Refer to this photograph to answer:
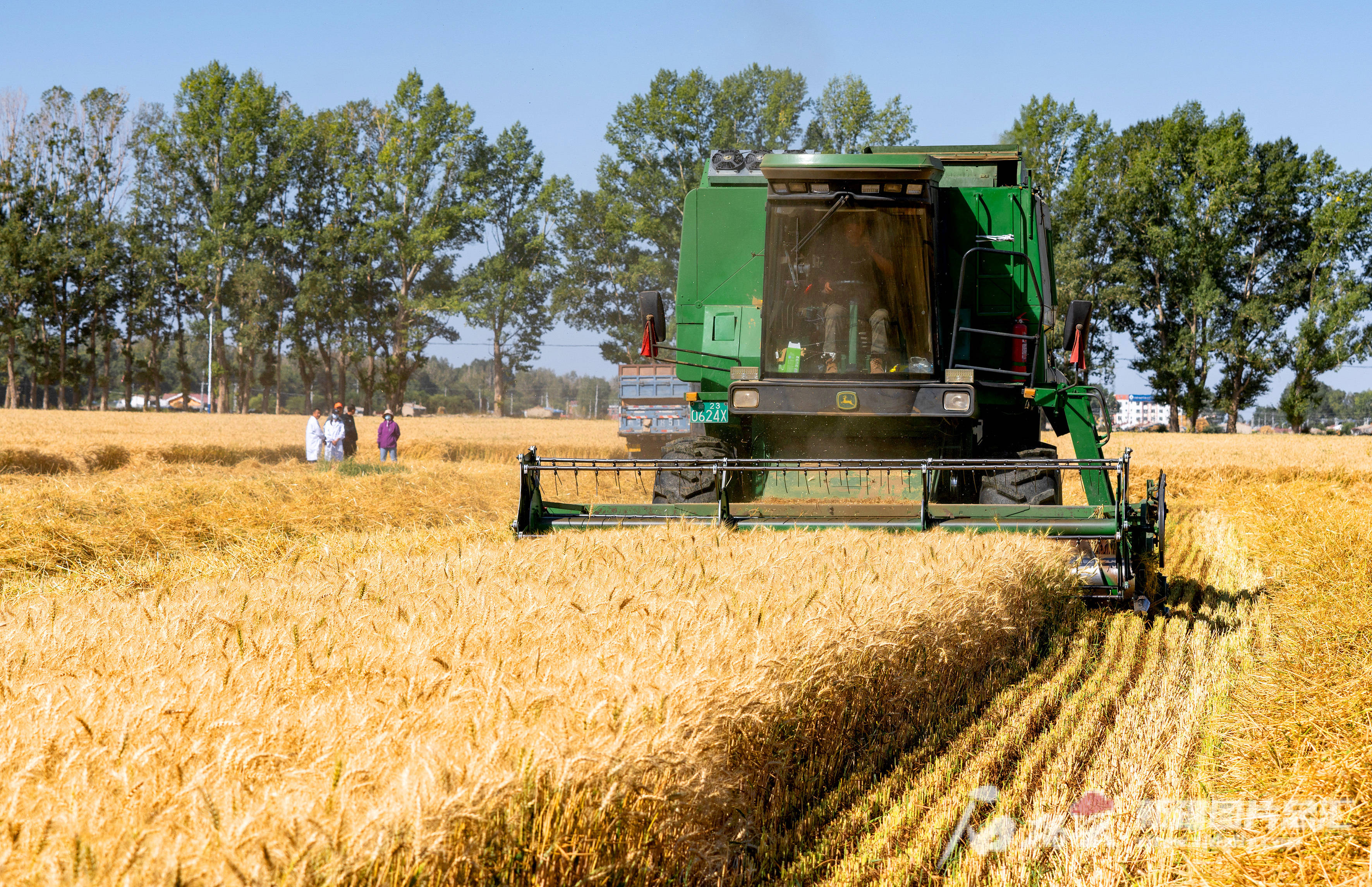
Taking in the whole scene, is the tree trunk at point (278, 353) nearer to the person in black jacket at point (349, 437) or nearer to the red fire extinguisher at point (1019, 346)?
the person in black jacket at point (349, 437)

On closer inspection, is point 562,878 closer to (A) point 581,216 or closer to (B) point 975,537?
(B) point 975,537

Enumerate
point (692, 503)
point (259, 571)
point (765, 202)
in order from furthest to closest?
point (765, 202)
point (692, 503)
point (259, 571)

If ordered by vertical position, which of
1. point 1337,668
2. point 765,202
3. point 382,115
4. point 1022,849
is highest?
point 382,115

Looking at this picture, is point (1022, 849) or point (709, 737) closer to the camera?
point (709, 737)

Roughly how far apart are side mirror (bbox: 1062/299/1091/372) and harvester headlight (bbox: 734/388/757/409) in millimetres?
2239

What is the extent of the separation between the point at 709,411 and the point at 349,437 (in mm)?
13213

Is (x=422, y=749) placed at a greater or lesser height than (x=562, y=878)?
greater

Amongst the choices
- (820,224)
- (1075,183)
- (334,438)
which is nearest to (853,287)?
(820,224)

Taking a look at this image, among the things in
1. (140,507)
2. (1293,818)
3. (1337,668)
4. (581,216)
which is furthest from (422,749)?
(581,216)

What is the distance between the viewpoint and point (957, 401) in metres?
6.80

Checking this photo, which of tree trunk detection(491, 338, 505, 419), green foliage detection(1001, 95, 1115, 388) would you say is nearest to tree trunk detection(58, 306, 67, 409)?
tree trunk detection(491, 338, 505, 419)

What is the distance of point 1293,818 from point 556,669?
198 cm

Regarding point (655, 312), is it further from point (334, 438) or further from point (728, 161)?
point (334, 438)

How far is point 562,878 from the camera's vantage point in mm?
2250
